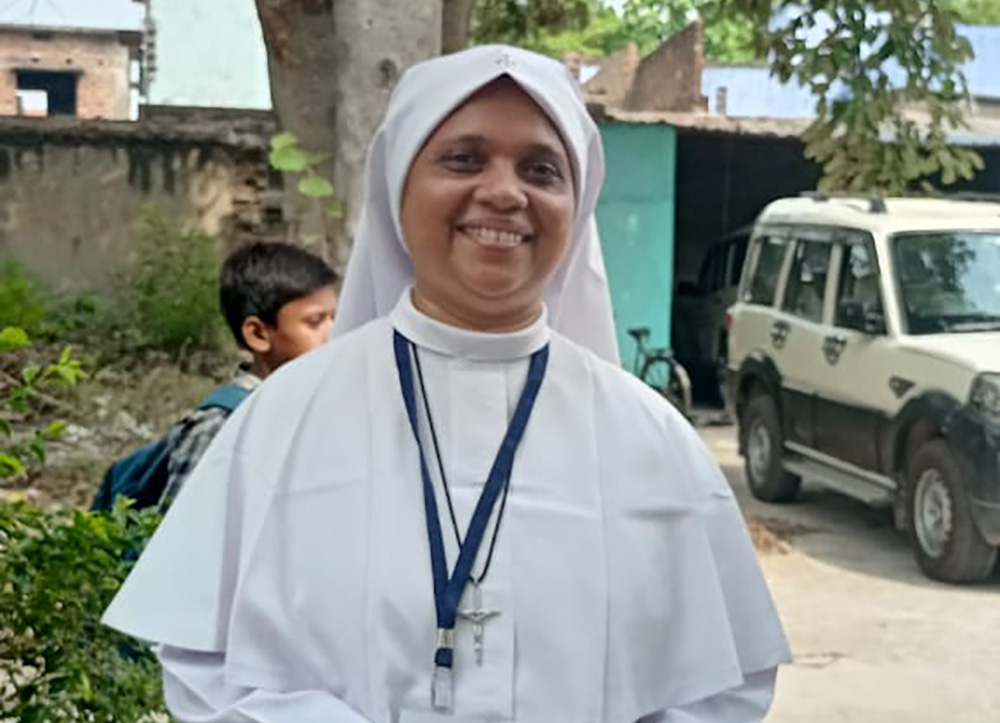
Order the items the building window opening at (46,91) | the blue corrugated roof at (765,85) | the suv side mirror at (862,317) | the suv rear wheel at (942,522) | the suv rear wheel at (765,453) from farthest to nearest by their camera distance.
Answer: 1. the building window opening at (46,91)
2. the blue corrugated roof at (765,85)
3. the suv rear wheel at (765,453)
4. the suv side mirror at (862,317)
5. the suv rear wheel at (942,522)

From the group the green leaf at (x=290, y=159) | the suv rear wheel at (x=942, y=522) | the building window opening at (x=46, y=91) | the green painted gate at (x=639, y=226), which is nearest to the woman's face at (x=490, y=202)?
the green leaf at (x=290, y=159)

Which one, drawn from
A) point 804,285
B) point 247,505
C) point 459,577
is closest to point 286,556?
point 247,505

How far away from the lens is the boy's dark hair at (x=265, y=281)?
342 centimetres

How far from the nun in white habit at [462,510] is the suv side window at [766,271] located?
8.37 meters

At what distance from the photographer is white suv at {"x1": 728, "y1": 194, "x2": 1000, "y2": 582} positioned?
7.82m

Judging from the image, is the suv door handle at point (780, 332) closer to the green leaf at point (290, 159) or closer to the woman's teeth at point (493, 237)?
the green leaf at point (290, 159)

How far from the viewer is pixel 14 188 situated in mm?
9914

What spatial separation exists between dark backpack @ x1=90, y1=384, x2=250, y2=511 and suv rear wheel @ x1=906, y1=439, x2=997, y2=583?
208 inches

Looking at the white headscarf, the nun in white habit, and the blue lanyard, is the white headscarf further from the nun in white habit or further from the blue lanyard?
the blue lanyard

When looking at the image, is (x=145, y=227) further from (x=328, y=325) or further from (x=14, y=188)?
→ (x=328, y=325)

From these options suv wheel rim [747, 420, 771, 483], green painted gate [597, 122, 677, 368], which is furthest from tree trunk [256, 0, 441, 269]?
green painted gate [597, 122, 677, 368]

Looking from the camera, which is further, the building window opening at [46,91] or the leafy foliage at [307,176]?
the building window opening at [46,91]

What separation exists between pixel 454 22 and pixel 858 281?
367 centimetres

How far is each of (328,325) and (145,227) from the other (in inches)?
265
